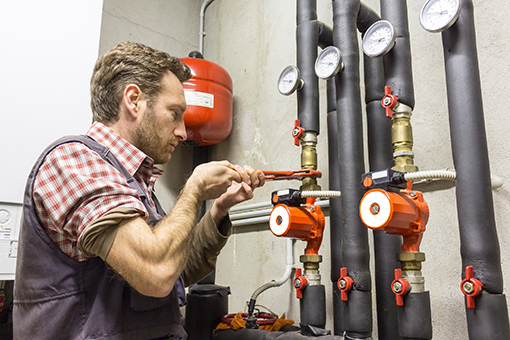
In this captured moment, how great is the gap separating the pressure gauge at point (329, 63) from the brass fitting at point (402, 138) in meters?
0.19

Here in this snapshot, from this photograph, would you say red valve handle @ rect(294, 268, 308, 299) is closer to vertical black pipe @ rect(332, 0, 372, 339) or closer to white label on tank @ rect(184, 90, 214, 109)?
vertical black pipe @ rect(332, 0, 372, 339)

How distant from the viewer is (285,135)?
157 cm

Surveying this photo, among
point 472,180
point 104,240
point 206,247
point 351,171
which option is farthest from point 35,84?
point 472,180

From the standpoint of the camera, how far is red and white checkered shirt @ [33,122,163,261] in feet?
2.22

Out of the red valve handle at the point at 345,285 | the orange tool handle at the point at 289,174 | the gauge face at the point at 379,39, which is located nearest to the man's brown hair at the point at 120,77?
the orange tool handle at the point at 289,174

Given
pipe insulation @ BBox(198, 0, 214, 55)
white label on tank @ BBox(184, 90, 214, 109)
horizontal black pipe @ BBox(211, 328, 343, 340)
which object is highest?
pipe insulation @ BBox(198, 0, 214, 55)

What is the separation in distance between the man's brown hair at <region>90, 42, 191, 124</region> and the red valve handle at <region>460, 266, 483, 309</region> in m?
0.74

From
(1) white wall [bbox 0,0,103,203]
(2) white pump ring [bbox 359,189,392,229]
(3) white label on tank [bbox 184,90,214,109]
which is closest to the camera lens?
(2) white pump ring [bbox 359,189,392,229]

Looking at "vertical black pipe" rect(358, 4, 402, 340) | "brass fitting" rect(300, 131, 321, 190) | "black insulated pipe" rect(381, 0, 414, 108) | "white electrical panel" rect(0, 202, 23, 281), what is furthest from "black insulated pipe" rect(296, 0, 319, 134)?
"white electrical panel" rect(0, 202, 23, 281)

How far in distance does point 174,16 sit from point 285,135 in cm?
92

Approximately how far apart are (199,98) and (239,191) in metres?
0.66

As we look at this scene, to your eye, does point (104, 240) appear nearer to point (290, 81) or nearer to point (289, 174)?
point (289, 174)

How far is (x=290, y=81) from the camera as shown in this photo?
119 cm

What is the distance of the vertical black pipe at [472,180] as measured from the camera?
0.76 m
